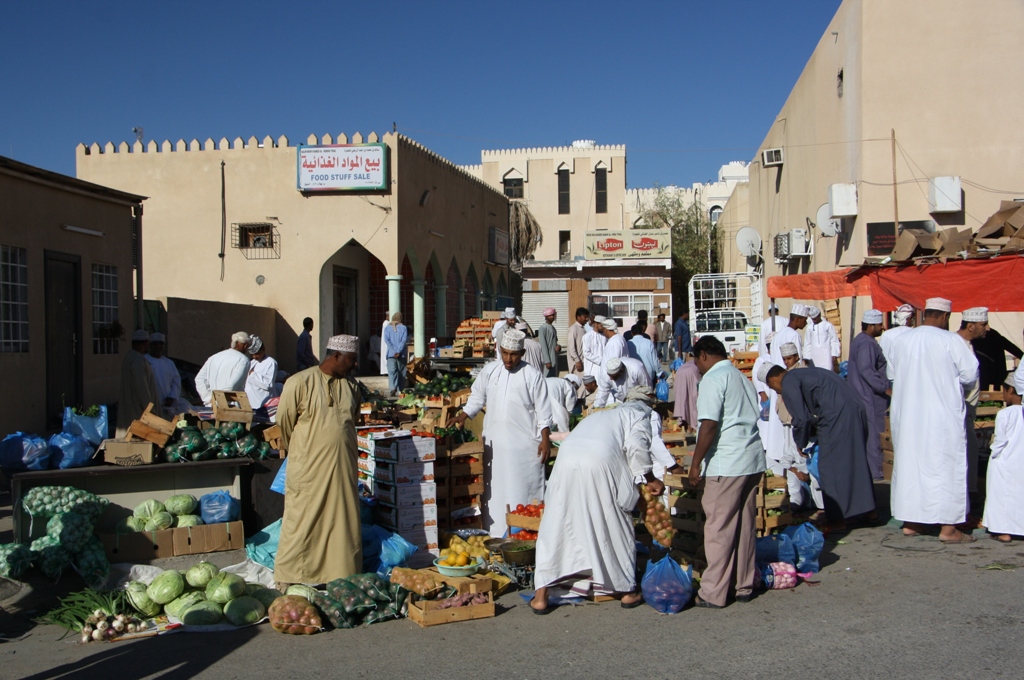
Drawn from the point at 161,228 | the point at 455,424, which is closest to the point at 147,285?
the point at 161,228

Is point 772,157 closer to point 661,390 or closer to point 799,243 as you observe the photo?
point 799,243

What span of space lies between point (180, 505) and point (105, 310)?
22.2ft

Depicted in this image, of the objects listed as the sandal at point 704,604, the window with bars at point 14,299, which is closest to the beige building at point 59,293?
the window with bars at point 14,299

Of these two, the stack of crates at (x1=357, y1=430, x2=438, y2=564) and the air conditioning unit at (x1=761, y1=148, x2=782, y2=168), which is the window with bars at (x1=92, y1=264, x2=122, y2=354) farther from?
the air conditioning unit at (x1=761, y1=148, x2=782, y2=168)

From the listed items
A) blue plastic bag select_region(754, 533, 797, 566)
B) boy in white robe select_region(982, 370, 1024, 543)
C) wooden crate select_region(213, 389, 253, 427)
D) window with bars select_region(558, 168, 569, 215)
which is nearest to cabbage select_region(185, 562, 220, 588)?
wooden crate select_region(213, 389, 253, 427)

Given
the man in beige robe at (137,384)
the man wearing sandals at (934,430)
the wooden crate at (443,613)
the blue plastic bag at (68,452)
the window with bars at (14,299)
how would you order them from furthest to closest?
1. the window with bars at (14,299)
2. the man in beige robe at (137,384)
3. the blue plastic bag at (68,452)
4. the man wearing sandals at (934,430)
5. the wooden crate at (443,613)

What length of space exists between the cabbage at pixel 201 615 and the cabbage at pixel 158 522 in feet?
4.24

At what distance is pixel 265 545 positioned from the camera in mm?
6410

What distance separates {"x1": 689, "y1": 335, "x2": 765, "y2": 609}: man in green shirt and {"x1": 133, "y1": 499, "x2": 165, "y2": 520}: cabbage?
13.7 feet

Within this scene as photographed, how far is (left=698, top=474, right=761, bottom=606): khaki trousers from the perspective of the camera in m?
5.41

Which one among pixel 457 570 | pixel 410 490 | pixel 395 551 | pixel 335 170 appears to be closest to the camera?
pixel 457 570

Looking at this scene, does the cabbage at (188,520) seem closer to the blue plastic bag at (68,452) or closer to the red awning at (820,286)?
the blue plastic bag at (68,452)

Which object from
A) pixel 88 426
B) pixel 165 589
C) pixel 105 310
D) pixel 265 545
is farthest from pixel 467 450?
pixel 105 310

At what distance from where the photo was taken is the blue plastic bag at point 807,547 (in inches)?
239
